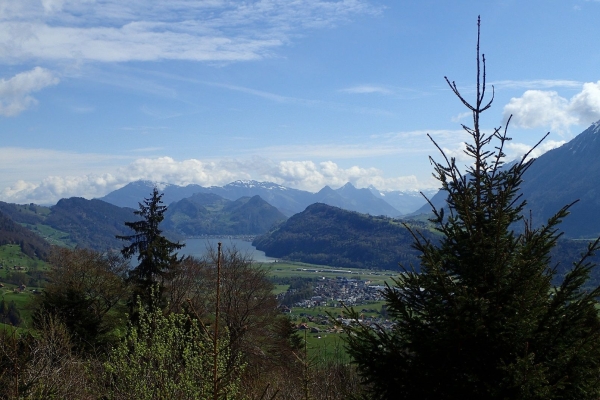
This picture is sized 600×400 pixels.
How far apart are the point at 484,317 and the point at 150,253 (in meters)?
24.2

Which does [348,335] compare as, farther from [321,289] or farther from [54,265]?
[321,289]

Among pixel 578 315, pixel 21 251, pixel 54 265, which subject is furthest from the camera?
pixel 21 251

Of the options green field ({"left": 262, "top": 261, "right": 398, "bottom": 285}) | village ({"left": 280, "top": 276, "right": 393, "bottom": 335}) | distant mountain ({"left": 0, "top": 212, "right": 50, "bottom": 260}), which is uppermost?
distant mountain ({"left": 0, "top": 212, "right": 50, "bottom": 260})

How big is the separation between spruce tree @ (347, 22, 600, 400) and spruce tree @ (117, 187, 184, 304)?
22.2 m

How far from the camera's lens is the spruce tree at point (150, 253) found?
85.9 ft

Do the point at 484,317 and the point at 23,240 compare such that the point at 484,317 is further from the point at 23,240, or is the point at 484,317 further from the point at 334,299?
the point at 23,240

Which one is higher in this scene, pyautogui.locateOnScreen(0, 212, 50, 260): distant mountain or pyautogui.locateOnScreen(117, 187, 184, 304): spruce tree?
pyautogui.locateOnScreen(117, 187, 184, 304): spruce tree

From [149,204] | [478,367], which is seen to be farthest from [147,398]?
[149,204]

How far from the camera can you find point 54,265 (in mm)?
35188

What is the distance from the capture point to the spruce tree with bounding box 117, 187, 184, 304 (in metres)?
26.2

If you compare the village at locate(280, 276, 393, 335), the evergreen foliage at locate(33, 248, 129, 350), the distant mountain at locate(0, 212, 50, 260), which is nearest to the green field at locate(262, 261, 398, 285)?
the village at locate(280, 276, 393, 335)

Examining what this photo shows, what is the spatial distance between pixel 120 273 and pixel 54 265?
5.04 meters

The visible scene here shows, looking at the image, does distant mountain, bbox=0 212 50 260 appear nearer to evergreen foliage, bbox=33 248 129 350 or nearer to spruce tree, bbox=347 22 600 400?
evergreen foliage, bbox=33 248 129 350

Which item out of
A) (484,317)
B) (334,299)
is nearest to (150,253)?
(484,317)
